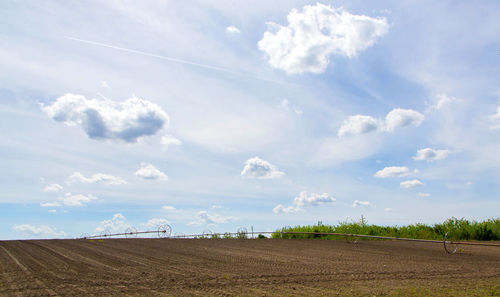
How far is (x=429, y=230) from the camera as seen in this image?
24672 millimetres

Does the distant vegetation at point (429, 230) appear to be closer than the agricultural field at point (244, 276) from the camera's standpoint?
No

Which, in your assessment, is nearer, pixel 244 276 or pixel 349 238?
pixel 244 276

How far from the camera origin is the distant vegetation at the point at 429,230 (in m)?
22.5

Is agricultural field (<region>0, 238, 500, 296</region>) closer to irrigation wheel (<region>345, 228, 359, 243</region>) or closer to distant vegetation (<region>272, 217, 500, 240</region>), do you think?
irrigation wheel (<region>345, 228, 359, 243</region>)

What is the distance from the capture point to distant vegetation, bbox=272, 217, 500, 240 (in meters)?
22.5

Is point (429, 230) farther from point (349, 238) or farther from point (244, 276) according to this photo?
point (244, 276)

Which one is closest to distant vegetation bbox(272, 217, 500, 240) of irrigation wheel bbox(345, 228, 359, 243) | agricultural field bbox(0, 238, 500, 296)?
irrigation wheel bbox(345, 228, 359, 243)

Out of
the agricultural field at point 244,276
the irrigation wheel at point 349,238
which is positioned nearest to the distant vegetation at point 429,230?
the irrigation wheel at point 349,238

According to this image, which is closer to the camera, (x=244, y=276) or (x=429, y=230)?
(x=244, y=276)

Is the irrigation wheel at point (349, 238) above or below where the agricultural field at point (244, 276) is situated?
above

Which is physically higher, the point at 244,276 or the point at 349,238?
the point at 349,238

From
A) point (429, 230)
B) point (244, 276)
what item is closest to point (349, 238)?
point (429, 230)

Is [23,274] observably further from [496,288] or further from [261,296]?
[496,288]

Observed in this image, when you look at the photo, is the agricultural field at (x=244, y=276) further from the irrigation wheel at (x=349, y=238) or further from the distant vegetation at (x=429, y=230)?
the distant vegetation at (x=429, y=230)
